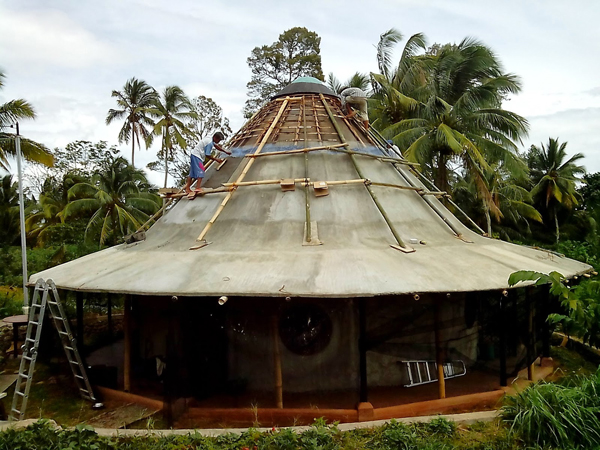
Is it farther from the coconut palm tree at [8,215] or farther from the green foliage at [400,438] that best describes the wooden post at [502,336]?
the coconut palm tree at [8,215]

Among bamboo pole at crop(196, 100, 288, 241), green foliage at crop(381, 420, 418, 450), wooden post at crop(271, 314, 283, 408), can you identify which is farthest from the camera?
bamboo pole at crop(196, 100, 288, 241)

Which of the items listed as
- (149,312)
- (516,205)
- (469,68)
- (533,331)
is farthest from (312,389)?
(516,205)

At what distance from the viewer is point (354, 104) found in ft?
40.7

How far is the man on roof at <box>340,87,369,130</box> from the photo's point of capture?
12336mm

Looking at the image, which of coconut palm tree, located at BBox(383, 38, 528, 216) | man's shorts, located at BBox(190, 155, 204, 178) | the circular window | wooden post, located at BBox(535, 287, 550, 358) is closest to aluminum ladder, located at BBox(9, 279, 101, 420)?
the circular window

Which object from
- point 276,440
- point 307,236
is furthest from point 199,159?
point 276,440

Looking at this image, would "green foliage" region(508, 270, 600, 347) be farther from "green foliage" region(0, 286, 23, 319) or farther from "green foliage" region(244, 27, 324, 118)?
"green foliage" region(244, 27, 324, 118)

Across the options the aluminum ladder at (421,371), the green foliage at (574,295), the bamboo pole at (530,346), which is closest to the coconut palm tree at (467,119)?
the bamboo pole at (530,346)

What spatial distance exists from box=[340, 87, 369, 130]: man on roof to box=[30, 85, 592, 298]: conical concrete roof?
28cm

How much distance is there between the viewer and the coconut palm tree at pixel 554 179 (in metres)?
30.5

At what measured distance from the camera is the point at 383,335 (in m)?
8.12

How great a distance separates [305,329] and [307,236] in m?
1.84

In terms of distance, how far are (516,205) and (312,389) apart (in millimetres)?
23786

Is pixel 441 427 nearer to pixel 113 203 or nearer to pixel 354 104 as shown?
pixel 354 104
